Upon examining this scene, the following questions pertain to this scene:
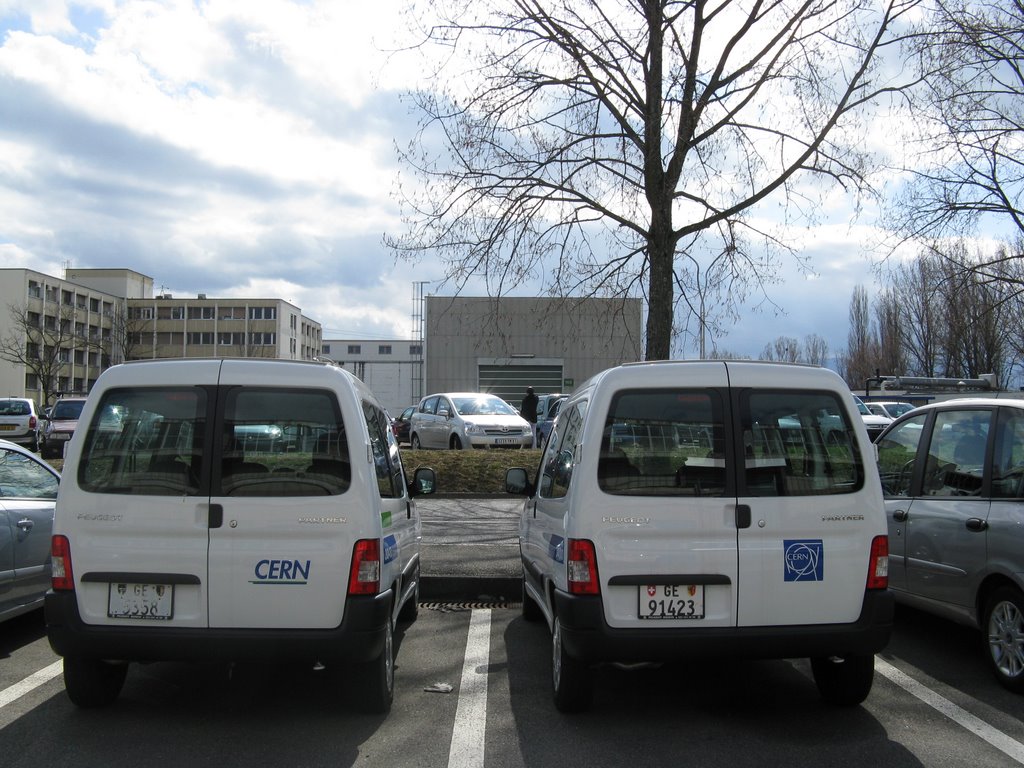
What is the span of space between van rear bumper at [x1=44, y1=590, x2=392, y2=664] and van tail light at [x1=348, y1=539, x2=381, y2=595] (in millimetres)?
65

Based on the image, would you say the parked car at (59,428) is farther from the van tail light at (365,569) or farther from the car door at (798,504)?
the car door at (798,504)

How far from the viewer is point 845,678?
5.02 meters

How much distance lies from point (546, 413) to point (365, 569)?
2478cm

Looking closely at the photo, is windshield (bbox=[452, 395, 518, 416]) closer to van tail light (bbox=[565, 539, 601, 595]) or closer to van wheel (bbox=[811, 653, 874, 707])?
van wheel (bbox=[811, 653, 874, 707])

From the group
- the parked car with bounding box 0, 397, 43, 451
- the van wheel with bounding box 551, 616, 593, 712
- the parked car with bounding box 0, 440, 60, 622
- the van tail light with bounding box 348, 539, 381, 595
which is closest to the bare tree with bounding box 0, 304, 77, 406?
the parked car with bounding box 0, 397, 43, 451

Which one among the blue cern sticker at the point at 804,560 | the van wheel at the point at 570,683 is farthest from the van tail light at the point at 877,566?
the van wheel at the point at 570,683

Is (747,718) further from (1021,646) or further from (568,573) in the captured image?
(1021,646)

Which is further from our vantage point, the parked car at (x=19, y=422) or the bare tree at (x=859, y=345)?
the bare tree at (x=859, y=345)

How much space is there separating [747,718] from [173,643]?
302cm

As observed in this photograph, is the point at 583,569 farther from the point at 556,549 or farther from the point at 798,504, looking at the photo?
the point at 798,504

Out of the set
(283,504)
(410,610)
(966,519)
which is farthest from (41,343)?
(966,519)

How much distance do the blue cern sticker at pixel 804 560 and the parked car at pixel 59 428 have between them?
74.9ft

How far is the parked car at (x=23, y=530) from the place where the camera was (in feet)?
20.4

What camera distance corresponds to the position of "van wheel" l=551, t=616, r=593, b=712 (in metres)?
4.86
